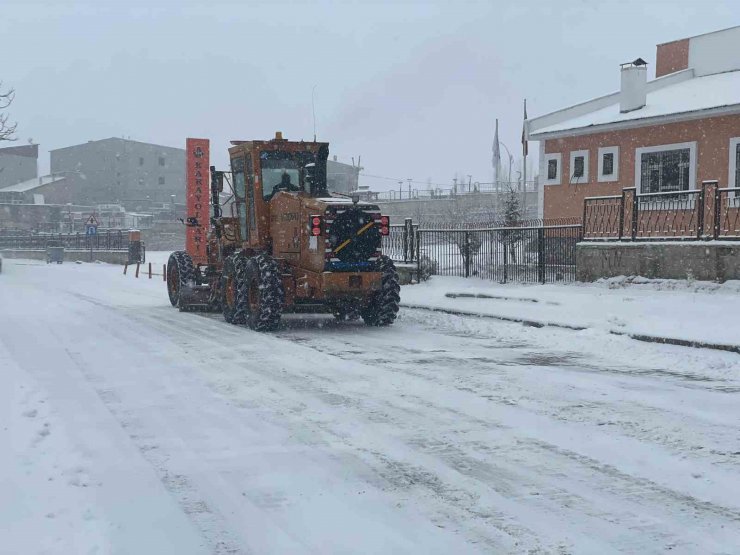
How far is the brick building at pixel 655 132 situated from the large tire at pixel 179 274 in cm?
1625

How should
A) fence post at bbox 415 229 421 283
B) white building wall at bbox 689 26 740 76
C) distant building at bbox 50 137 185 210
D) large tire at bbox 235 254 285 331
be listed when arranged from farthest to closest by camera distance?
1. distant building at bbox 50 137 185 210
2. white building wall at bbox 689 26 740 76
3. fence post at bbox 415 229 421 283
4. large tire at bbox 235 254 285 331

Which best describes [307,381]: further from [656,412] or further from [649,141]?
[649,141]

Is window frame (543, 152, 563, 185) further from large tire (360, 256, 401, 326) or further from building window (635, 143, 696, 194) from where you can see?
large tire (360, 256, 401, 326)

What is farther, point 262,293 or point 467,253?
point 467,253

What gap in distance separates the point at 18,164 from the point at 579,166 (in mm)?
88468

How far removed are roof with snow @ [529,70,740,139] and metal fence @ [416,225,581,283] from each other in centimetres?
854

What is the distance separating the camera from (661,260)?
17203 millimetres

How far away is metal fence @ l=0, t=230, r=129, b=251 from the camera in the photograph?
177 feet

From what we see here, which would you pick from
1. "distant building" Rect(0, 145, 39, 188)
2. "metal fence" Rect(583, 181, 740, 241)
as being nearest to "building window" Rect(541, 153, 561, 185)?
"metal fence" Rect(583, 181, 740, 241)

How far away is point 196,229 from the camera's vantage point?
20.3 meters

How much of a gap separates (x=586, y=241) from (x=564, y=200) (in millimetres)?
12692

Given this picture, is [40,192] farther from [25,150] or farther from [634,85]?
[634,85]

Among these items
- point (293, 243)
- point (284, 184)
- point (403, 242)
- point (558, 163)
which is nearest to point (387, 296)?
point (293, 243)

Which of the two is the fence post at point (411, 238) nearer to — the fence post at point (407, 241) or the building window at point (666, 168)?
the fence post at point (407, 241)
